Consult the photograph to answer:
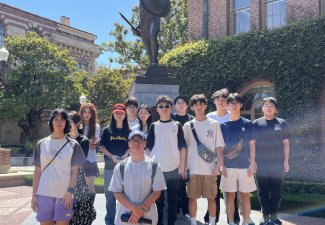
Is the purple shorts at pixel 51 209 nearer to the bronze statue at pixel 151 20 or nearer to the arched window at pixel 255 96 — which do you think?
the bronze statue at pixel 151 20

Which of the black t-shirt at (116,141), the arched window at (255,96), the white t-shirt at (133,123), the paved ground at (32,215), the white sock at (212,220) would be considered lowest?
the paved ground at (32,215)

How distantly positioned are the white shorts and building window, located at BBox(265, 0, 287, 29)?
1168 centimetres

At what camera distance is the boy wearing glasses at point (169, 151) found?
4773mm

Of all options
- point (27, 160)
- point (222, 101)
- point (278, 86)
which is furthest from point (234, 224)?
point (27, 160)

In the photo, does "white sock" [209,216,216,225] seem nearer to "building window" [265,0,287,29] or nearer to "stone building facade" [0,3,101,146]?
"building window" [265,0,287,29]

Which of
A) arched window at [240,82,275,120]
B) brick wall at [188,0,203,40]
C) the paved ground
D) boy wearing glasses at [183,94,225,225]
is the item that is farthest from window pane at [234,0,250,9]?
boy wearing glasses at [183,94,225,225]

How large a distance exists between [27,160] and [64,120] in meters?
20.4

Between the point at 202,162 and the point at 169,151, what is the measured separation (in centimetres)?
48

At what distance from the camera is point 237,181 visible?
200 inches

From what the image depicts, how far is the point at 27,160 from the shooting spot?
23.0m

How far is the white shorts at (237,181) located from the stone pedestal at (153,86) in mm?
3705

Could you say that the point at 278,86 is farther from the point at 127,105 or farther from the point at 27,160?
the point at 27,160

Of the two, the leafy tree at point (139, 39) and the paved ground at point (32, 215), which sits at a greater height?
the leafy tree at point (139, 39)

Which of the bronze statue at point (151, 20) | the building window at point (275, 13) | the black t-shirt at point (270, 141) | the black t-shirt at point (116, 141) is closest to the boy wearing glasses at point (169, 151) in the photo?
the black t-shirt at point (116, 141)
